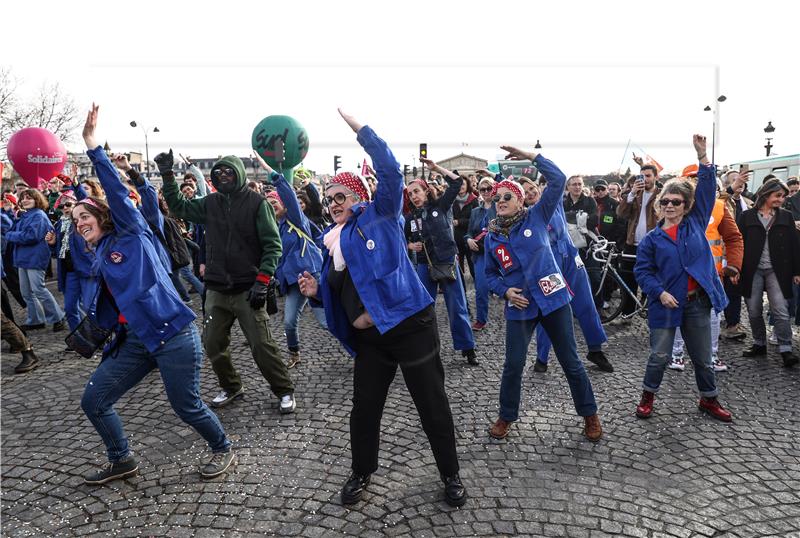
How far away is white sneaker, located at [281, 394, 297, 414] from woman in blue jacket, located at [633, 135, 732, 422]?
2.75m

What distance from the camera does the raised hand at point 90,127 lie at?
318 cm

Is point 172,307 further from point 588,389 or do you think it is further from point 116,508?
point 588,389

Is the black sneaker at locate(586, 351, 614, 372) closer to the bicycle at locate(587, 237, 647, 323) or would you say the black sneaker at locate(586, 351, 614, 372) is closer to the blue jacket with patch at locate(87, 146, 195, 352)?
the bicycle at locate(587, 237, 647, 323)

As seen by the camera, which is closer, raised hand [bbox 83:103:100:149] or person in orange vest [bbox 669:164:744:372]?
raised hand [bbox 83:103:100:149]

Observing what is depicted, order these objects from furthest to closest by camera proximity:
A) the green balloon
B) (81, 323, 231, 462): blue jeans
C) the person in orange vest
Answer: the green balloon < the person in orange vest < (81, 323, 231, 462): blue jeans

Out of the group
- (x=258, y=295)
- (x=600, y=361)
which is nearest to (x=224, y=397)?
Answer: (x=258, y=295)

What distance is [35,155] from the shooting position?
502 inches

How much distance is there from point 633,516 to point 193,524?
2361 mm

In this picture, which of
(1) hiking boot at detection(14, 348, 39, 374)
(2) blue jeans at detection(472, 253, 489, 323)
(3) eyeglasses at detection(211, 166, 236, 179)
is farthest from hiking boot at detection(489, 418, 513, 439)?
(1) hiking boot at detection(14, 348, 39, 374)

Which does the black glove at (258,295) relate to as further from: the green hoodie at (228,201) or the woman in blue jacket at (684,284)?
the woman in blue jacket at (684,284)

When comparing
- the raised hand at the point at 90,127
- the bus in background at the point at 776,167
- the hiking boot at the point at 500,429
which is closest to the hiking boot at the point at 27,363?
the raised hand at the point at 90,127

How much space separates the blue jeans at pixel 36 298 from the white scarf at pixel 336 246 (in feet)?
20.7

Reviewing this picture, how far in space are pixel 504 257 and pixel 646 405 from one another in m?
1.66

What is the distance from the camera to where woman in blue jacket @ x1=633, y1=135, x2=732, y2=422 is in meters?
4.07
